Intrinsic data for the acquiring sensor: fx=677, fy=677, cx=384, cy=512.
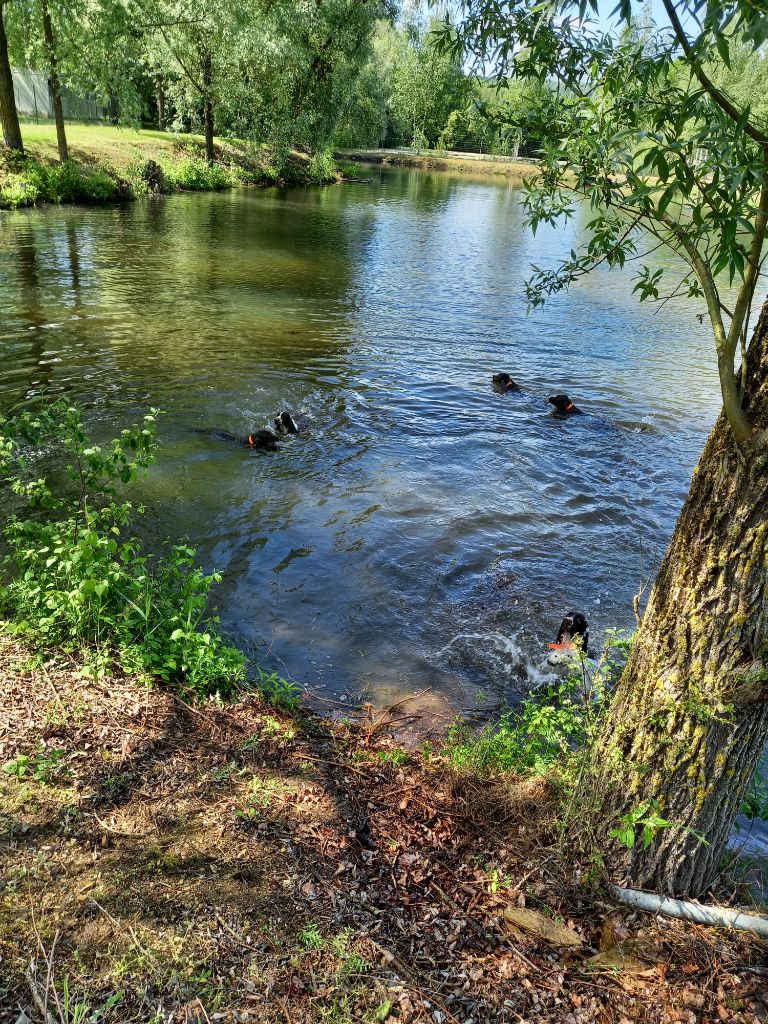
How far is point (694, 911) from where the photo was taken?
3.04 metres

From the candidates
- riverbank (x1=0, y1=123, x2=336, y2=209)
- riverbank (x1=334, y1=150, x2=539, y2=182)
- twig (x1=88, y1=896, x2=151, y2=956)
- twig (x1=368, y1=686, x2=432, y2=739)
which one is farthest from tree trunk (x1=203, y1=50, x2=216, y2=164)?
twig (x1=88, y1=896, x2=151, y2=956)

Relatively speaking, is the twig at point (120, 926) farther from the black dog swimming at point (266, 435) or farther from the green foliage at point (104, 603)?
the black dog swimming at point (266, 435)

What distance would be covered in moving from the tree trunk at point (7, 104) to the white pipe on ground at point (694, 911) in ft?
95.9

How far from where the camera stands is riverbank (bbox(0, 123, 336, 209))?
24.4 meters

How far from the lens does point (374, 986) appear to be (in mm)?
2672

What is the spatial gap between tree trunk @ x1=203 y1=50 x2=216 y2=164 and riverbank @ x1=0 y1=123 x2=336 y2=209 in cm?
65

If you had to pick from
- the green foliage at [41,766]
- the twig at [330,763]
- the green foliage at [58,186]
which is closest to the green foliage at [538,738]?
the twig at [330,763]

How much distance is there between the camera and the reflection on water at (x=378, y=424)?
21.1 feet

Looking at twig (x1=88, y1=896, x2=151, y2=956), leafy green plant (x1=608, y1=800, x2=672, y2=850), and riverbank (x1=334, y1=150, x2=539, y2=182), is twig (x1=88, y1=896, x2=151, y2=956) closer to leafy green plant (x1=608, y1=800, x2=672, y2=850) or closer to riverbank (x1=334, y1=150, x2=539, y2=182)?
leafy green plant (x1=608, y1=800, x2=672, y2=850)

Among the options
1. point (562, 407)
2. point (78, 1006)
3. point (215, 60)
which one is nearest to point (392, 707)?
point (78, 1006)

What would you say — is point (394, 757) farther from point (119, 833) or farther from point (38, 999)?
point (38, 999)

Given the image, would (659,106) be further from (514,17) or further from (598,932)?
(598,932)

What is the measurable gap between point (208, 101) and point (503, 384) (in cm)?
3154

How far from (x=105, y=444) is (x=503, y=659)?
6045 mm
